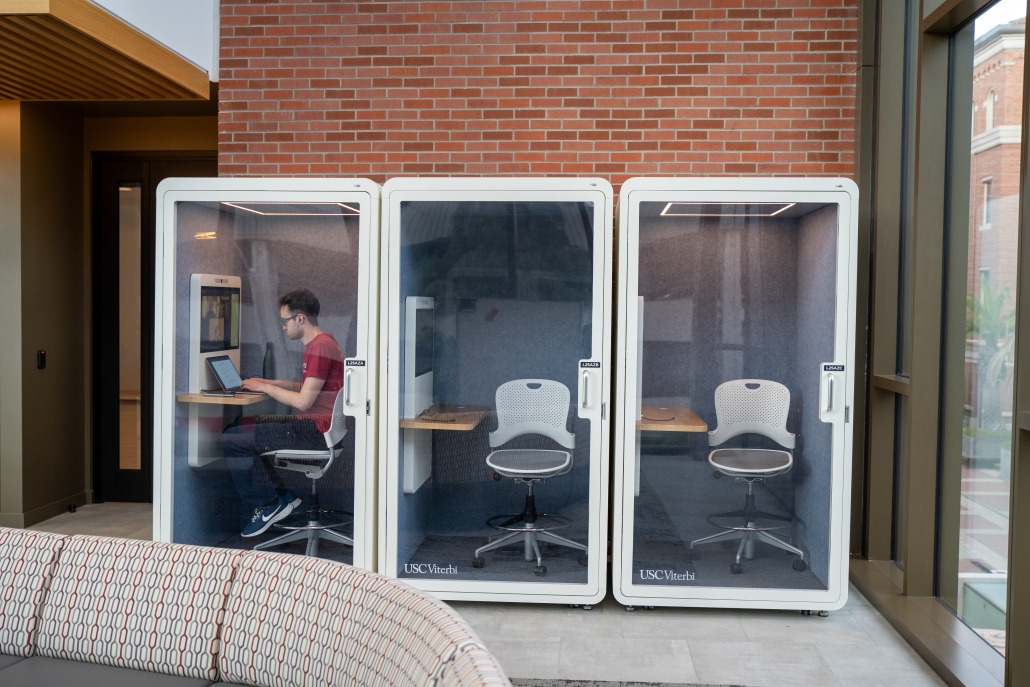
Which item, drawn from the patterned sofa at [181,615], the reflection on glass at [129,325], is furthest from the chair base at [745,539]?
the reflection on glass at [129,325]

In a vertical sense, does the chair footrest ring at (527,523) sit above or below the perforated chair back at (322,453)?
below

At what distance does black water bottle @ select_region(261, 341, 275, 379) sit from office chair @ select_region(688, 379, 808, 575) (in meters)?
2.07

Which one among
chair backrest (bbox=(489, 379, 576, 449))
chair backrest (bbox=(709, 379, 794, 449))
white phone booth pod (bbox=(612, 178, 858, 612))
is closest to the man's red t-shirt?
chair backrest (bbox=(489, 379, 576, 449))

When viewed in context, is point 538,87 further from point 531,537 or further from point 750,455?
point 531,537

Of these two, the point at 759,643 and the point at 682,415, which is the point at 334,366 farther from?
the point at 759,643

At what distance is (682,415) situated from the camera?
152 inches

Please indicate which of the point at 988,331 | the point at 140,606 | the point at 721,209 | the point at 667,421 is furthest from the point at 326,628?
the point at 988,331

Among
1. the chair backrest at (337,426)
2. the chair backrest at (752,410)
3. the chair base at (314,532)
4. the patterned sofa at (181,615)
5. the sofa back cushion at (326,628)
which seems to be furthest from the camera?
the chair base at (314,532)

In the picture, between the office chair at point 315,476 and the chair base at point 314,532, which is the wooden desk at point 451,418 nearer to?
the office chair at point 315,476

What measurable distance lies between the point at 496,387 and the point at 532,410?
0.66ft

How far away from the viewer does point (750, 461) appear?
3.87 meters

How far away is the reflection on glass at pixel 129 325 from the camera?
5.84 metres

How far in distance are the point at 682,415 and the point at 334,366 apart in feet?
5.31

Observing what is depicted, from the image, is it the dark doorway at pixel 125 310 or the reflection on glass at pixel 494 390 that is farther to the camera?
the dark doorway at pixel 125 310
